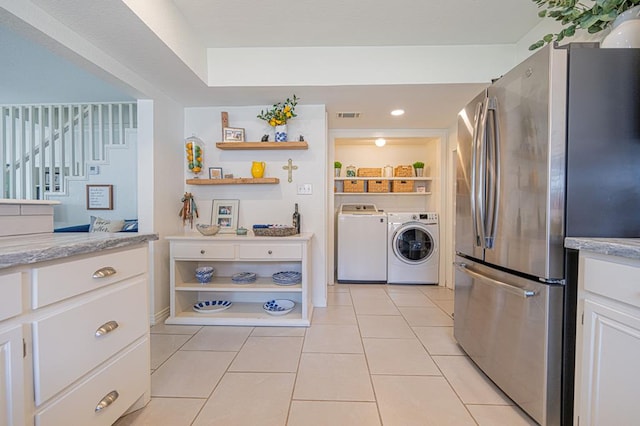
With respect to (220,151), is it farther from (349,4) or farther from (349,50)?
(349,4)

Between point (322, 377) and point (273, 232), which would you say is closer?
point (322, 377)

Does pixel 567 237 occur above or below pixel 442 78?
below

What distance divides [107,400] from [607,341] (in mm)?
1882

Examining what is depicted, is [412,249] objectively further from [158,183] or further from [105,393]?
[105,393]

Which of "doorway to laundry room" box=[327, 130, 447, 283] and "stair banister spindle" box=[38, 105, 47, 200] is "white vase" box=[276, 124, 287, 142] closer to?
"doorway to laundry room" box=[327, 130, 447, 283]

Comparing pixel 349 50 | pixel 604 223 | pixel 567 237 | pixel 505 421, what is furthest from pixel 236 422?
pixel 349 50

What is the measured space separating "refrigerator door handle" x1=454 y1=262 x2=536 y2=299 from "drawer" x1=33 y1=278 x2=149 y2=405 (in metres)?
1.80

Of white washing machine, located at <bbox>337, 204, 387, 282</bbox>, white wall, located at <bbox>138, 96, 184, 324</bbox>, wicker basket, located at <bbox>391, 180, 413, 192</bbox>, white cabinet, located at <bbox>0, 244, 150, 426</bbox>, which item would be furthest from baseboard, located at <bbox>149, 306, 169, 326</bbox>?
wicker basket, located at <bbox>391, 180, 413, 192</bbox>

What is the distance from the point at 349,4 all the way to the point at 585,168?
66.7 inches

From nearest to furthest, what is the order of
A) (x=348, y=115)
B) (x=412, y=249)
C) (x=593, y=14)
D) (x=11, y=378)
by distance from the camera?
(x=11, y=378)
(x=593, y=14)
(x=348, y=115)
(x=412, y=249)

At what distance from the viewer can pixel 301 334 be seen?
7.41 ft

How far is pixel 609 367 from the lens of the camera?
0.95 meters

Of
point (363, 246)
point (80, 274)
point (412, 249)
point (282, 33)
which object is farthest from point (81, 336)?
point (412, 249)

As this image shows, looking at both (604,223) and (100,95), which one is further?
(100,95)
